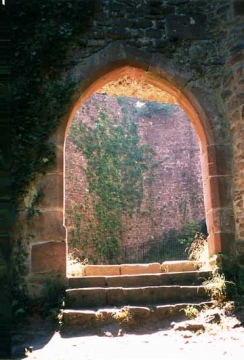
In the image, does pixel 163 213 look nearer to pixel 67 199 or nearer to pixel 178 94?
pixel 67 199

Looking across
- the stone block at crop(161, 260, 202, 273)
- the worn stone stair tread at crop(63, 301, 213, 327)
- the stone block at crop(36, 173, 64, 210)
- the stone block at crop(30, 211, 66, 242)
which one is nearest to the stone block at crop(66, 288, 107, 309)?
the worn stone stair tread at crop(63, 301, 213, 327)

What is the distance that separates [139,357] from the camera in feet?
12.2

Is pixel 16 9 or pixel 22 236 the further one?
pixel 16 9

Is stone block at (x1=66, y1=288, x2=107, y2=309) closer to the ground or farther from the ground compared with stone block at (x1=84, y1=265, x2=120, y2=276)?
closer to the ground

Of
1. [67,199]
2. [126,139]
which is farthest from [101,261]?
[126,139]

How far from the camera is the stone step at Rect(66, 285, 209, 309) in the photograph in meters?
5.08

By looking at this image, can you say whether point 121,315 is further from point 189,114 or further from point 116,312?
point 189,114

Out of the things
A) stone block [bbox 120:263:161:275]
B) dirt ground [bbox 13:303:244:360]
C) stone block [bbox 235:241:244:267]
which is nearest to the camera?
dirt ground [bbox 13:303:244:360]

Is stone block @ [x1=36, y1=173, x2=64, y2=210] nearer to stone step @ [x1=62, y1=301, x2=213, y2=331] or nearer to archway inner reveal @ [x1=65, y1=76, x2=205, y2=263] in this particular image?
stone step @ [x1=62, y1=301, x2=213, y2=331]

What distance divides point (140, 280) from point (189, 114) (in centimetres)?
266

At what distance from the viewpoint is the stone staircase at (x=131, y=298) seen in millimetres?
4711

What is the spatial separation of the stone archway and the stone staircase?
47cm

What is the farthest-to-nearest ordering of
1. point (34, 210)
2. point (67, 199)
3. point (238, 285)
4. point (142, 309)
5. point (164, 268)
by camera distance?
point (67, 199) < point (164, 268) < point (34, 210) < point (238, 285) < point (142, 309)

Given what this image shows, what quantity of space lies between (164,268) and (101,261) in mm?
7666
